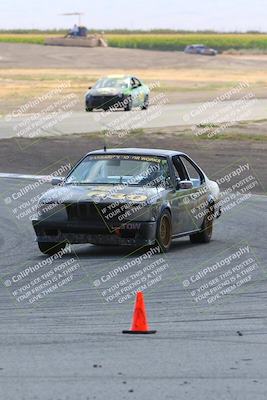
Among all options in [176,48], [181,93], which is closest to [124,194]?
[181,93]

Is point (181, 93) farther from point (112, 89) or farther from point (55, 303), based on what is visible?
point (55, 303)

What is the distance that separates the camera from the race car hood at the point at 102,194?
44.8 ft

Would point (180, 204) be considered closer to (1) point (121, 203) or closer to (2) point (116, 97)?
(1) point (121, 203)

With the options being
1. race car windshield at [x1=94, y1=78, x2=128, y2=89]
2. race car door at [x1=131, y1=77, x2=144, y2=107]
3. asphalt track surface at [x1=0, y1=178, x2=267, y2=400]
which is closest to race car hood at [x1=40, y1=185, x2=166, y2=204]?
asphalt track surface at [x1=0, y1=178, x2=267, y2=400]

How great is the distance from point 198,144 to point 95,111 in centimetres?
1402

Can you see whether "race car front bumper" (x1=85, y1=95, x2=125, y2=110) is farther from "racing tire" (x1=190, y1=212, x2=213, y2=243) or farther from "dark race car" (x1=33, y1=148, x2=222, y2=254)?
"dark race car" (x1=33, y1=148, x2=222, y2=254)

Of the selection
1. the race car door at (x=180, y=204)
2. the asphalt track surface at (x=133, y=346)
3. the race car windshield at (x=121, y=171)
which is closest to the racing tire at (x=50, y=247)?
the race car windshield at (x=121, y=171)

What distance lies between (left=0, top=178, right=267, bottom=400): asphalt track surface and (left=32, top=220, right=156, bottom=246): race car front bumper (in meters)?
0.63

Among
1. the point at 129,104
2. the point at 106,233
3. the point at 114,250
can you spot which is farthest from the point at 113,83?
the point at 106,233

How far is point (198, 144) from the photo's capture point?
3098cm

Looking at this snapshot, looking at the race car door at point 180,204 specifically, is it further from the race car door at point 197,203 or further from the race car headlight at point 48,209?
the race car headlight at point 48,209

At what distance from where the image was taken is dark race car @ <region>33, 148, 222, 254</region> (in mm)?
13602

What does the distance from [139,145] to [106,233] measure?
58.0 ft

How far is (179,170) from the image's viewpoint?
50.3 ft
